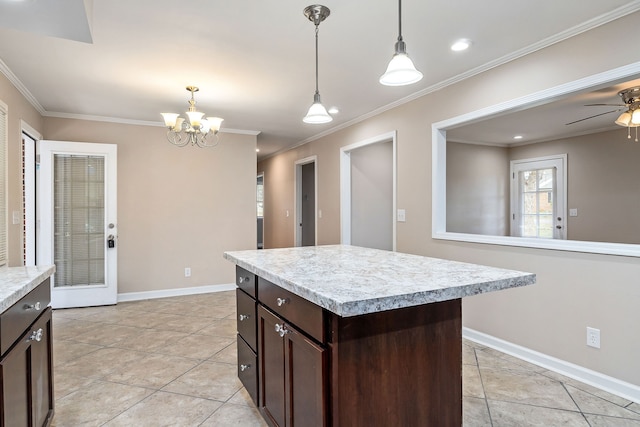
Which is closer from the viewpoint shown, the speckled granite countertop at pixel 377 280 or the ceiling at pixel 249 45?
the speckled granite countertop at pixel 377 280

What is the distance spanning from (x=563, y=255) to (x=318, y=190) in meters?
3.58

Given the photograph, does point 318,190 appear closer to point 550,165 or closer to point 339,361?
point 550,165

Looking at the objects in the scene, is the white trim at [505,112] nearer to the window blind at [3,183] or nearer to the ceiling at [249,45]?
the ceiling at [249,45]

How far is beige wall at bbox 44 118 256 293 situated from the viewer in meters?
4.67

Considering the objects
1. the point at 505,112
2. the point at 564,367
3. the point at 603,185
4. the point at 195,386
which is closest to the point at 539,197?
the point at 603,185

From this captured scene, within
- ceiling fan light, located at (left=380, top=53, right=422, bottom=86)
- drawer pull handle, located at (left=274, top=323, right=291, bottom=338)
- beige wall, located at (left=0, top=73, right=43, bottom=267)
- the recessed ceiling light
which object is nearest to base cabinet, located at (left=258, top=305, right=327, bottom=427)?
drawer pull handle, located at (left=274, top=323, right=291, bottom=338)

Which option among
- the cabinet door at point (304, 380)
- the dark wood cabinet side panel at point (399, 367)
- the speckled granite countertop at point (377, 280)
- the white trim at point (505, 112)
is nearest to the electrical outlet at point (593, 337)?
the white trim at point (505, 112)

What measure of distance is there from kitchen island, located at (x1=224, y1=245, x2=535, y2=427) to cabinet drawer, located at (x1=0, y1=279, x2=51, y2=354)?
0.94m

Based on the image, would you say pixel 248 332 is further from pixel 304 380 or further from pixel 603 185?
pixel 603 185

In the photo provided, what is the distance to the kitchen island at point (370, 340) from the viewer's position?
120cm

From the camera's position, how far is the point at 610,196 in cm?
513

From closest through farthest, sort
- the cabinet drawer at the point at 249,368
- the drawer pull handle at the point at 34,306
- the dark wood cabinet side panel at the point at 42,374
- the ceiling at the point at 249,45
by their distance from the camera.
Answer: the drawer pull handle at the point at 34,306 → the dark wood cabinet side panel at the point at 42,374 → the cabinet drawer at the point at 249,368 → the ceiling at the point at 249,45

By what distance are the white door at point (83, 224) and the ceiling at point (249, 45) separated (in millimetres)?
645

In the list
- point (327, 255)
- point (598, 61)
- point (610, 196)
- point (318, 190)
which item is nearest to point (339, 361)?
point (327, 255)
